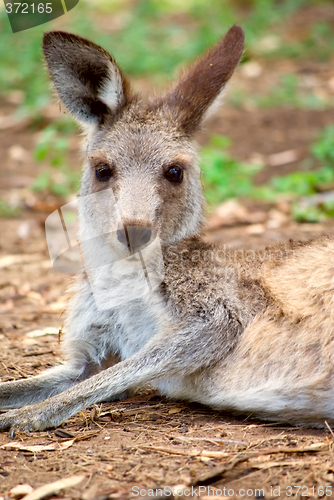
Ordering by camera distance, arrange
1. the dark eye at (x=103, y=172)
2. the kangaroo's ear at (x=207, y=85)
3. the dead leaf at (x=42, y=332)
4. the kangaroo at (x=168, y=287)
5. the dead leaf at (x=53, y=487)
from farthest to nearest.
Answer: the dead leaf at (x=42, y=332)
the kangaroo's ear at (x=207, y=85)
the dark eye at (x=103, y=172)
the kangaroo at (x=168, y=287)
the dead leaf at (x=53, y=487)

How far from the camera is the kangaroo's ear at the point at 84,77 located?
4047 mm

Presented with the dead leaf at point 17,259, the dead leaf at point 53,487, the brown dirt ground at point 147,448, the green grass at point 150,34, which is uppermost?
the green grass at point 150,34

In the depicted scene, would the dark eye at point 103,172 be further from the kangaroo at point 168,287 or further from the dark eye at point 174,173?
the dark eye at point 174,173

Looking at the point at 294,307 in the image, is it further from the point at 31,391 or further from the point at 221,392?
the point at 31,391

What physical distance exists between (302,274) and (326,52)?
33.9 ft

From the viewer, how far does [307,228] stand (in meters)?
6.82

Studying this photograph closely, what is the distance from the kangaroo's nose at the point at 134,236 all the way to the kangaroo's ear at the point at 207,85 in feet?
3.64

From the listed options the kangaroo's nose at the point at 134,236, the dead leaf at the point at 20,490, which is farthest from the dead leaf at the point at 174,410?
the dead leaf at the point at 20,490

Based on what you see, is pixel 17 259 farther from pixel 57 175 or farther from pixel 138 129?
pixel 138 129

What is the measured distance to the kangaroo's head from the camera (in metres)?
3.96

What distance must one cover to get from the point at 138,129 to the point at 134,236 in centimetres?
96

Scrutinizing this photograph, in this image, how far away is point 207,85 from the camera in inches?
171

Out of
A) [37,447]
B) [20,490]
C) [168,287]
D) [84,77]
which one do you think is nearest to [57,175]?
[84,77]

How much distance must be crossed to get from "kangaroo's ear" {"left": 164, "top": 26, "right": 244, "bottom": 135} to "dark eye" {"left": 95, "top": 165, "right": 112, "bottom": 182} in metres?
0.65
